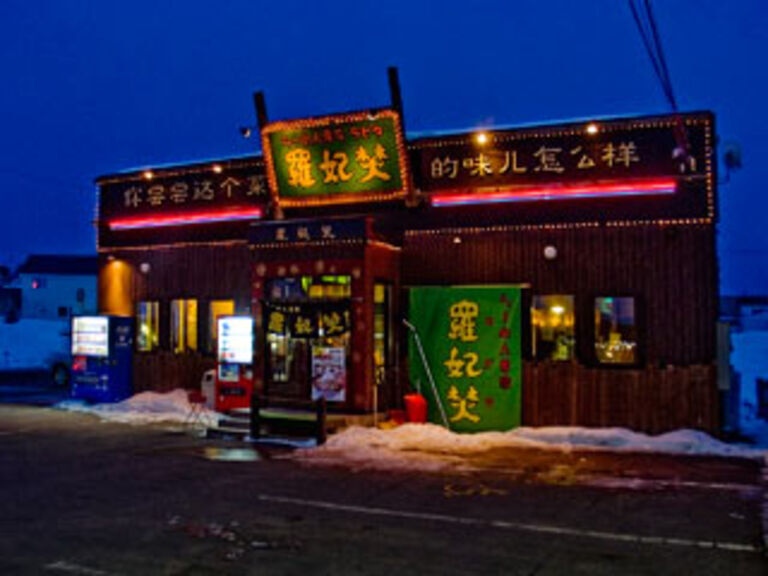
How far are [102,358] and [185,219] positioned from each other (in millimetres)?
4143

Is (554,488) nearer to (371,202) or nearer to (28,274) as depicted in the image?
(371,202)

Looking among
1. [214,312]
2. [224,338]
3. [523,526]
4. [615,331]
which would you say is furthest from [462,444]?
[214,312]

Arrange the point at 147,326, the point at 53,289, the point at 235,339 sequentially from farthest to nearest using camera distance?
the point at 53,289 → the point at 147,326 → the point at 235,339

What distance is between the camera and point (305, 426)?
15.1m

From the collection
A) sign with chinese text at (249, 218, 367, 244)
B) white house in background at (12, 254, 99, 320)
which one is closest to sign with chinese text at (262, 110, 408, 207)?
sign with chinese text at (249, 218, 367, 244)

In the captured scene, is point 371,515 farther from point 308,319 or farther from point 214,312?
point 214,312

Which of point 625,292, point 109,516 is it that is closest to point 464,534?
point 109,516

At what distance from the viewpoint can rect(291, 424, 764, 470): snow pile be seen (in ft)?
42.3

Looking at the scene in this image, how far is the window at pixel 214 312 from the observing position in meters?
19.7

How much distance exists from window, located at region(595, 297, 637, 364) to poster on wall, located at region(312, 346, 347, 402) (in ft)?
16.2

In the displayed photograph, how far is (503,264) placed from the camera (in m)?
16.1

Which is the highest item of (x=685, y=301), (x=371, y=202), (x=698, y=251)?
(x=371, y=202)

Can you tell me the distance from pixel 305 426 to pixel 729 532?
8.43m

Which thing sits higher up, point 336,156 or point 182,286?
point 336,156
